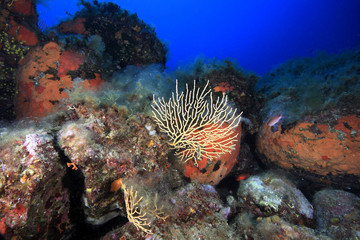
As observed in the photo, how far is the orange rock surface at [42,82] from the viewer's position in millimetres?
4461

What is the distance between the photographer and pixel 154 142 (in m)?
3.32

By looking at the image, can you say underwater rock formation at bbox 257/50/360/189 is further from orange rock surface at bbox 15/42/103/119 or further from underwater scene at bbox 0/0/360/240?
orange rock surface at bbox 15/42/103/119

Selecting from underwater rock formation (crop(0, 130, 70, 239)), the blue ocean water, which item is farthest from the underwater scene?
the blue ocean water

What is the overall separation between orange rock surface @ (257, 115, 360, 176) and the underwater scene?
29 millimetres

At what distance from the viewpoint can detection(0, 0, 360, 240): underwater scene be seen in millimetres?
2498

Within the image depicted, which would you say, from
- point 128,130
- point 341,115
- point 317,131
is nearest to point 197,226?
point 128,130

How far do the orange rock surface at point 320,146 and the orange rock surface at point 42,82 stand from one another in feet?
19.3

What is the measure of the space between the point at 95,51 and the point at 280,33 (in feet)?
372

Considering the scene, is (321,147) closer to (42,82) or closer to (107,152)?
(107,152)

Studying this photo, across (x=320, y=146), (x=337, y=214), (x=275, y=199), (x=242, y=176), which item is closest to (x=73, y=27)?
(x=242, y=176)

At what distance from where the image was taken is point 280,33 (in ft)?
301

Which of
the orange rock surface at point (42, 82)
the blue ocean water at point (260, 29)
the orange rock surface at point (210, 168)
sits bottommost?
the orange rock surface at point (210, 168)

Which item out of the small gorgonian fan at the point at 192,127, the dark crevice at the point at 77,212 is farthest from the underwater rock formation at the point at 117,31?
the dark crevice at the point at 77,212

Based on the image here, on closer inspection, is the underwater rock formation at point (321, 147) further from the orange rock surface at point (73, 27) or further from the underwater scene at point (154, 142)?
the orange rock surface at point (73, 27)
